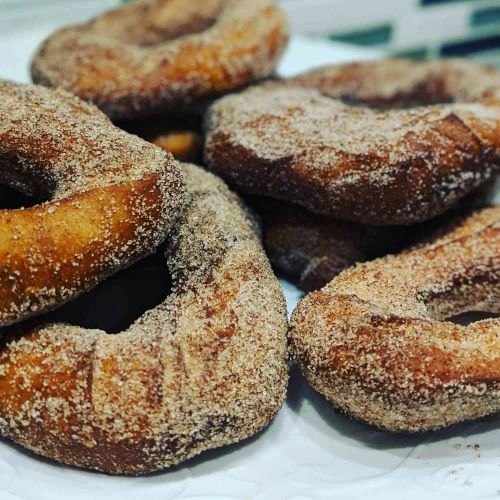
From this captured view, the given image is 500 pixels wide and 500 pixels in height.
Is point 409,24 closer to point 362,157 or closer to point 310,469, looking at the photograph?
point 362,157

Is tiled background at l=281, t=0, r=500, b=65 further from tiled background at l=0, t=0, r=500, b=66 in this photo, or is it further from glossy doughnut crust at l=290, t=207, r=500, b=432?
glossy doughnut crust at l=290, t=207, r=500, b=432

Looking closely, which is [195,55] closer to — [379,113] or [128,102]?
[128,102]


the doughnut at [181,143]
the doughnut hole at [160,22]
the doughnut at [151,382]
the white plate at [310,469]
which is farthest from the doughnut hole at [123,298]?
the doughnut hole at [160,22]

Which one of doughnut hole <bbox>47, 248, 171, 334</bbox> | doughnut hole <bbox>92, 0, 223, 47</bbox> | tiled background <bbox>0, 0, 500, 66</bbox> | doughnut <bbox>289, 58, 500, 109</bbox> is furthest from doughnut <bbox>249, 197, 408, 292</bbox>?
tiled background <bbox>0, 0, 500, 66</bbox>

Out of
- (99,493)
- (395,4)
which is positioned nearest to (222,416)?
(99,493)

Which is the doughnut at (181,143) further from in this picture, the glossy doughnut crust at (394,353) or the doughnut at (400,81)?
the glossy doughnut crust at (394,353)

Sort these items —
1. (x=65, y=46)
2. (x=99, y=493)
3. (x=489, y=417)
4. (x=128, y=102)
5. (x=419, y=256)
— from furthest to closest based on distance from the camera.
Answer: (x=65, y=46), (x=128, y=102), (x=419, y=256), (x=489, y=417), (x=99, y=493)

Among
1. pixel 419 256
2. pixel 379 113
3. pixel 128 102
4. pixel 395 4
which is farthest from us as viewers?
pixel 395 4
